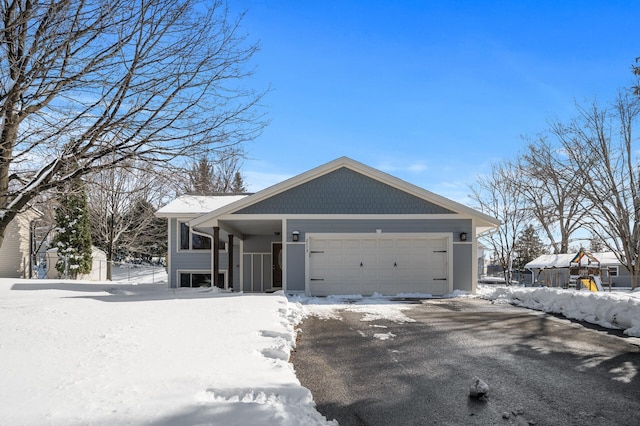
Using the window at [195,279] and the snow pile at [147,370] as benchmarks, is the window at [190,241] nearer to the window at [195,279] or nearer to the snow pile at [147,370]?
the window at [195,279]

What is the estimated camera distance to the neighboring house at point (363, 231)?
1577cm

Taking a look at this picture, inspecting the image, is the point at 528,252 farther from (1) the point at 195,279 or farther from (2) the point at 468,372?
(2) the point at 468,372

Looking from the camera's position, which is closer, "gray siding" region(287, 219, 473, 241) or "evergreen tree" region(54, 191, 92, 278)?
"gray siding" region(287, 219, 473, 241)

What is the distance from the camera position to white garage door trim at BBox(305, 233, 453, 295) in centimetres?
1581

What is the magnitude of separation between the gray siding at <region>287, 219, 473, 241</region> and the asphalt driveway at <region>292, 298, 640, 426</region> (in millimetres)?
6341

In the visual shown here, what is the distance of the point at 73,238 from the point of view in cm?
2623

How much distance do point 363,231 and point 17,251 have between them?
66.4 ft

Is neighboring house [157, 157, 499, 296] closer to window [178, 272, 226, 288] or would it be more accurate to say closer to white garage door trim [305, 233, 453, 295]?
white garage door trim [305, 233, 453, 295]

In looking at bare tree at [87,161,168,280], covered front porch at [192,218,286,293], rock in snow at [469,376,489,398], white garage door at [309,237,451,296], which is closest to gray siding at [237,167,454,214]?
white garage door at [309,237,451,296]

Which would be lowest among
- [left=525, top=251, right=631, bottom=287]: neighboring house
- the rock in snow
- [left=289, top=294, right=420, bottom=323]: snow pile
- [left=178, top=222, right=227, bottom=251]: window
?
[left=525, top=251, right=631, bottom=287]: neighboring house

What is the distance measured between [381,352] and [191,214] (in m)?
14.9

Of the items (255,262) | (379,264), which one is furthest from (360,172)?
(255,262)

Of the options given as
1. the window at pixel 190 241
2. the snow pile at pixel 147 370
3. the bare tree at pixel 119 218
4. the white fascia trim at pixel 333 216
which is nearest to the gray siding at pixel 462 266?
the white fascia trim at pixel 333 216

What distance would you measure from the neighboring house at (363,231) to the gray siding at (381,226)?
32 mm
